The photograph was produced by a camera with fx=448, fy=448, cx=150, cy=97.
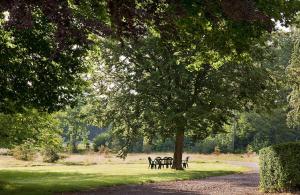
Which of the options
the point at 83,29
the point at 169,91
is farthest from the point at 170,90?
the point at 83,29

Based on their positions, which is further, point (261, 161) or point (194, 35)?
point (261, 161)

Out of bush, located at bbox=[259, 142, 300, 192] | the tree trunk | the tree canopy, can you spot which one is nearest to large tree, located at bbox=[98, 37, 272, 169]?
the tree trunk

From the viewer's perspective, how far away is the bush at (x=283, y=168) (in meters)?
17.4

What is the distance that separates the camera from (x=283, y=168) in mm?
17641

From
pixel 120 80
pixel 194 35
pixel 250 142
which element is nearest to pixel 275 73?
pixel 120 80

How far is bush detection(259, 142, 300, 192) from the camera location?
17422 mm

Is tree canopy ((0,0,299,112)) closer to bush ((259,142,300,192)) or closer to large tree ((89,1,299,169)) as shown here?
bush ((259,142,300,192))

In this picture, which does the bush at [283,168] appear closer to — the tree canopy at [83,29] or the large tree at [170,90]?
the tree canopy at [83,29]

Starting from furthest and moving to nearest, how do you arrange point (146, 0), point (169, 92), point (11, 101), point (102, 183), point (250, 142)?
point (250, 142)
point (169, 92)
point (102, 183)
point (11, 101)
point (146, 0)

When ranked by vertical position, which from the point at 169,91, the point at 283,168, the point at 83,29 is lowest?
the point at 283,168

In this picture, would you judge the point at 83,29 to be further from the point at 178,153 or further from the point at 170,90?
the point at 178,153

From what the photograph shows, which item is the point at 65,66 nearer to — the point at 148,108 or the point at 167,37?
the point at 167,37

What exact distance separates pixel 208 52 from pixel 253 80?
58.6 ft

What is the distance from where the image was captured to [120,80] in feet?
116
